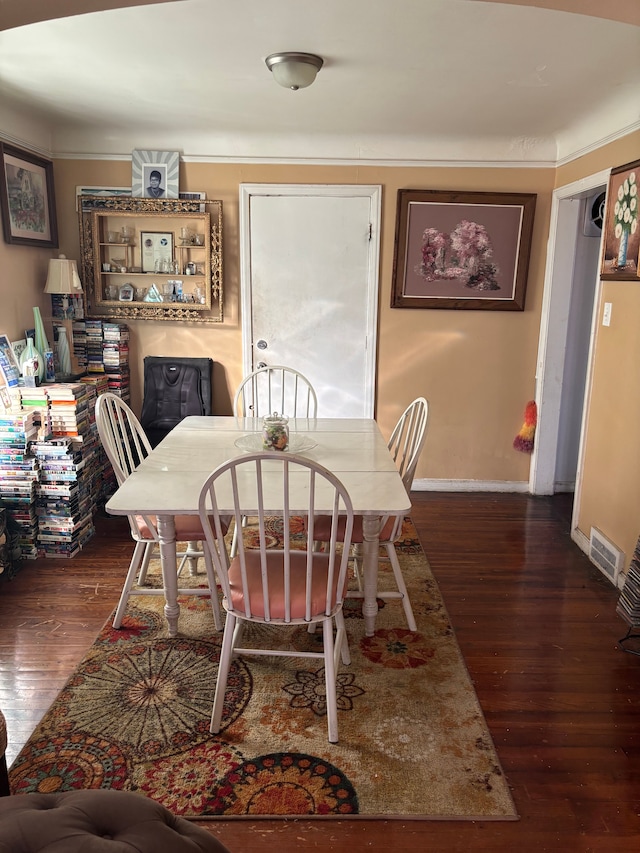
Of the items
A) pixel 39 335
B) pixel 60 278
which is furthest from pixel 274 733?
pixel 60 278

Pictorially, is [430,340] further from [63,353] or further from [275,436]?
[63,353]

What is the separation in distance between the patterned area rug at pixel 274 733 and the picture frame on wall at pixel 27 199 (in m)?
2.29

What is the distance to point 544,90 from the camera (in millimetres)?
2955

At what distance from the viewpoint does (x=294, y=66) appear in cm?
255

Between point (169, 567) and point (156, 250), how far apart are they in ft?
7.93

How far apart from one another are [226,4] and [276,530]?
8.32 feet

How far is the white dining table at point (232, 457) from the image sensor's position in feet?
6.90

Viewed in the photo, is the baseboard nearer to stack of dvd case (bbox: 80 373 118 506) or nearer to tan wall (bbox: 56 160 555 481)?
tan wall (bbox: 56 160 555 481)

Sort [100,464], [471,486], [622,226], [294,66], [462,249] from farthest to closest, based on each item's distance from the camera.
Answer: [471,486] < [462,249] < [100,464] < [622,226] < [294,66]

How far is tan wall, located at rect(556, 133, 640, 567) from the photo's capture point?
2.97 metres

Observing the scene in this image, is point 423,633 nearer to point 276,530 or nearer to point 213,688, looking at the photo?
point 213,688

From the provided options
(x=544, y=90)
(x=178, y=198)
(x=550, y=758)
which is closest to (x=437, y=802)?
(x=550, y=758)

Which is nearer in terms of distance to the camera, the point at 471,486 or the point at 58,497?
the point at 58,497

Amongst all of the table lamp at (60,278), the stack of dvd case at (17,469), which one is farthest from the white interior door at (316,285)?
the stack of dvd case at (17,469)
